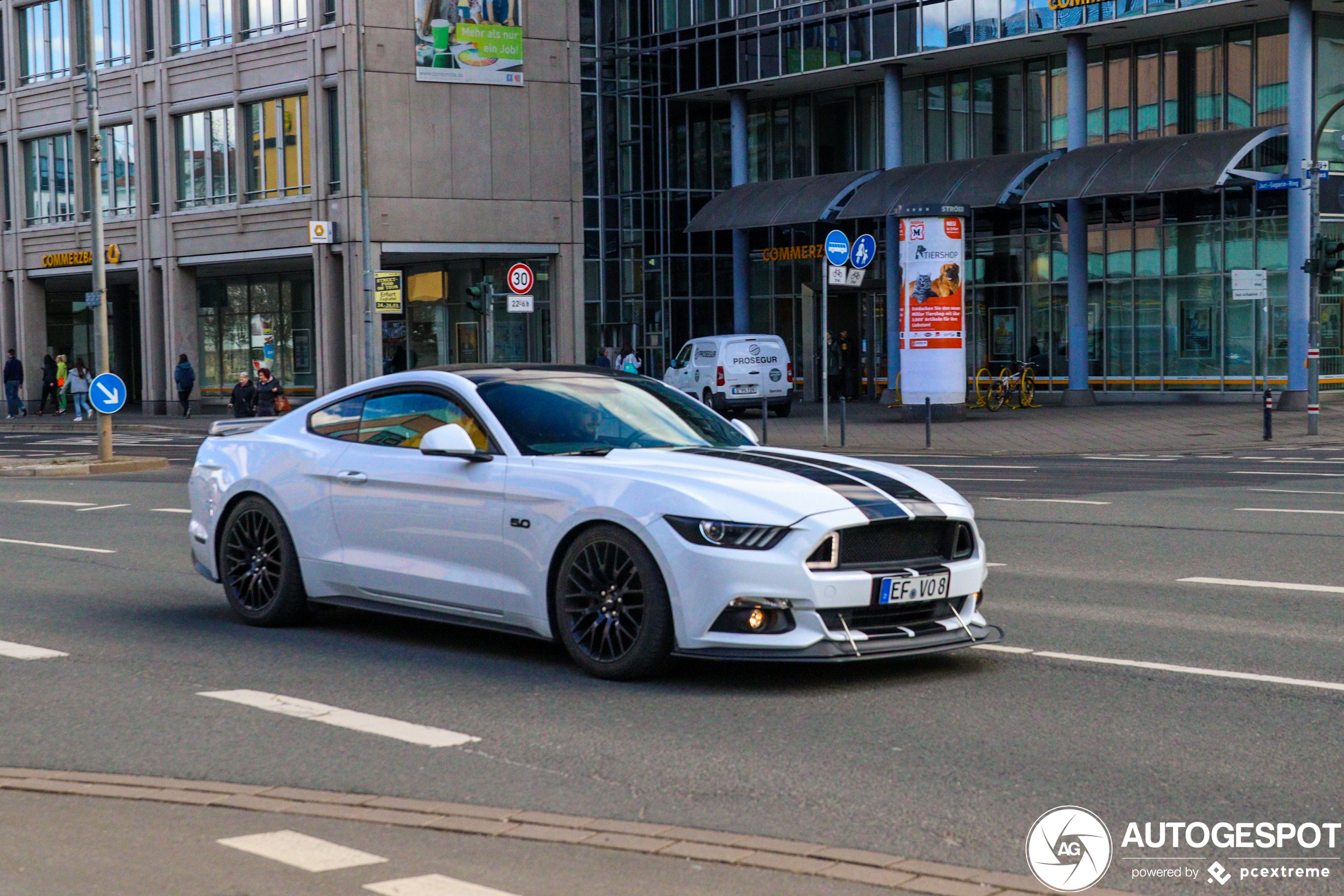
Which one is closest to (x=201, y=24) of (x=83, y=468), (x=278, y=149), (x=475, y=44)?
(x=278, y=149)

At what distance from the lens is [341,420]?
30.7ft

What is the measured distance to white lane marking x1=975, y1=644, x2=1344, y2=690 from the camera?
7457 mm

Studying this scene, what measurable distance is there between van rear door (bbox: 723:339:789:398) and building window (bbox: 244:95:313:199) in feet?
42.6

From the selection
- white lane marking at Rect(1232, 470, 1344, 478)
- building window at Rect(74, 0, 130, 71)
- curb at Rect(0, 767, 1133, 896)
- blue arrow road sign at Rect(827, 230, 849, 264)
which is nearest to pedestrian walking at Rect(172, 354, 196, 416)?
building window at Rect(74, 0, 130, 71)

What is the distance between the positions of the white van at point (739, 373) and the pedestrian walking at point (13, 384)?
22.4 m

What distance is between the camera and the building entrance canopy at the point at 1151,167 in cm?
3572

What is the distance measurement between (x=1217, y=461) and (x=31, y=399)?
1699 inches

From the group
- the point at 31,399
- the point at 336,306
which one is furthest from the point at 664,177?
the point at 31,399

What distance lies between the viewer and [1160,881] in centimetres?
475

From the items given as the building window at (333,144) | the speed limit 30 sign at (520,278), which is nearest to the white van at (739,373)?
the speed limit 30 sign at (520,278)

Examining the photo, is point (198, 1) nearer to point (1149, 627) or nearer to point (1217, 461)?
point (1217, 461)

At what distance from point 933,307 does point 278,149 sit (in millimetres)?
20189

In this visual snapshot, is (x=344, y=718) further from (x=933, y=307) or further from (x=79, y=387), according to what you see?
(x=79, y=387)

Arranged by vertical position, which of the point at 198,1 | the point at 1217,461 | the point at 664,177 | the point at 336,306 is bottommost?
the point at 1217,461
